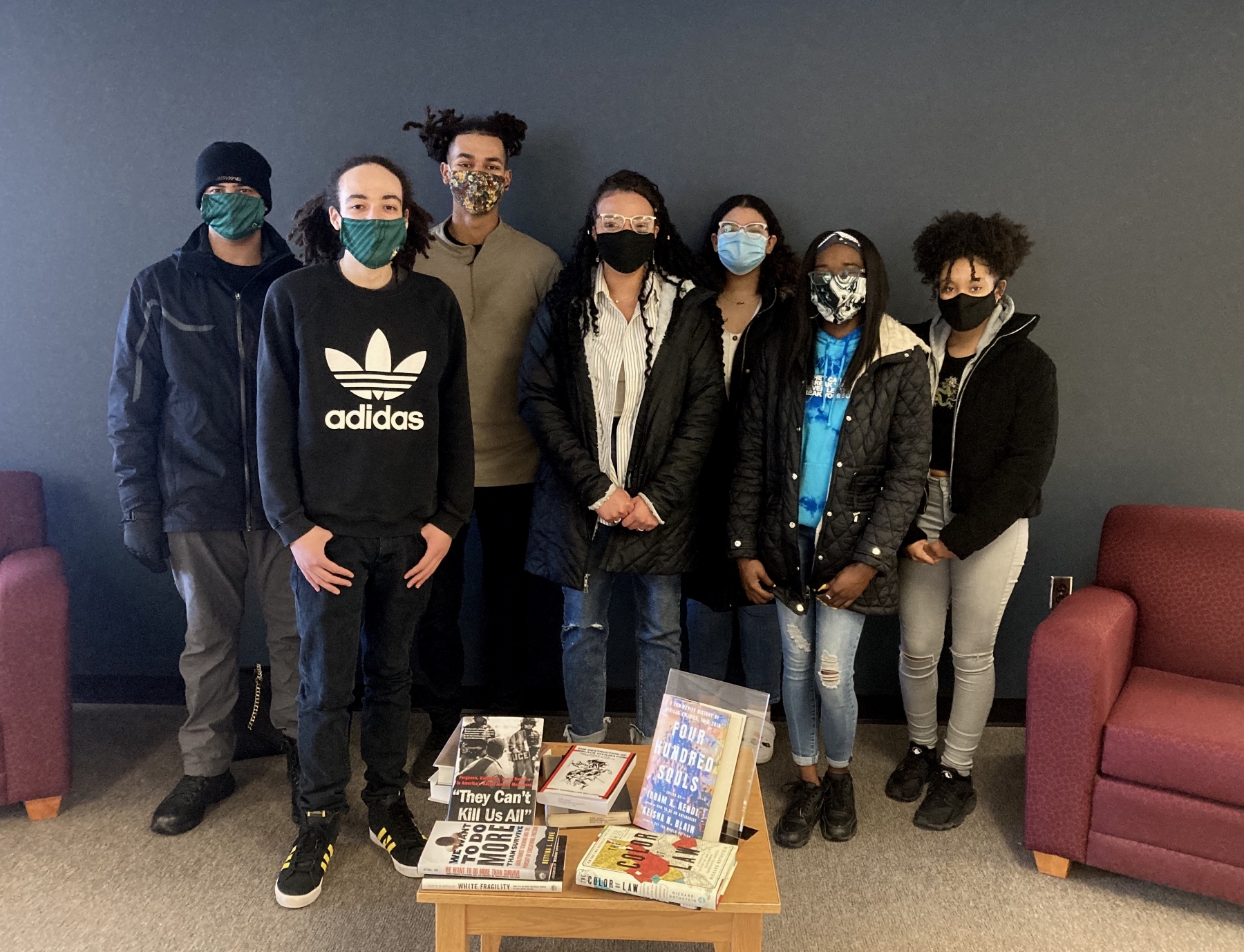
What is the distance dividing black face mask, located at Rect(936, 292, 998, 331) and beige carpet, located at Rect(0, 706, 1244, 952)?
1.27 metres

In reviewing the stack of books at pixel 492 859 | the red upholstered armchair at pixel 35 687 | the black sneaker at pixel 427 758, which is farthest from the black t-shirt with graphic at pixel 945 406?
the red upholstered armchair at pixel 35 687

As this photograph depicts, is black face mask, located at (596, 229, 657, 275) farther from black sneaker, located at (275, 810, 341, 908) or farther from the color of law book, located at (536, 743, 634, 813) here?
black sneaker, located at (275, 810, 341, 908)

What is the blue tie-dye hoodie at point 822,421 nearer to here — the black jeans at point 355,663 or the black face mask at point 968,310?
the black face mask at point 968,310

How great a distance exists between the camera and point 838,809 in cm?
219

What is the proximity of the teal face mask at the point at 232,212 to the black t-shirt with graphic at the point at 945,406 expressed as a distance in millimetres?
1741

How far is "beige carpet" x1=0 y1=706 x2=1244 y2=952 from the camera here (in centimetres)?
181

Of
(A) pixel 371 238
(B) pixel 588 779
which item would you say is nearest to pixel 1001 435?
(B) pixel 588 779

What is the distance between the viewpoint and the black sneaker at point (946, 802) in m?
2.23

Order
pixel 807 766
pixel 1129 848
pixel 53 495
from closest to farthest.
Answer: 1. pixel 1129 848
2. pixel 807 766
3. pixel 53 495

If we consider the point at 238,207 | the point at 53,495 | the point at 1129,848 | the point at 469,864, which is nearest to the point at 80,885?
the point at 469,864

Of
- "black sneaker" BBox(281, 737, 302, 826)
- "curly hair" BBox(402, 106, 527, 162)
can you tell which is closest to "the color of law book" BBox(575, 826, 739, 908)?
"black sneaker" BBox(281, 737, 302, 826)

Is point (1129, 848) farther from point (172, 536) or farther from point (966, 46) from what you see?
point (172, 536)

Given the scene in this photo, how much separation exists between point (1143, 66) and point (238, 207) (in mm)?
2521

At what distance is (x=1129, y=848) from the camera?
195 cm
